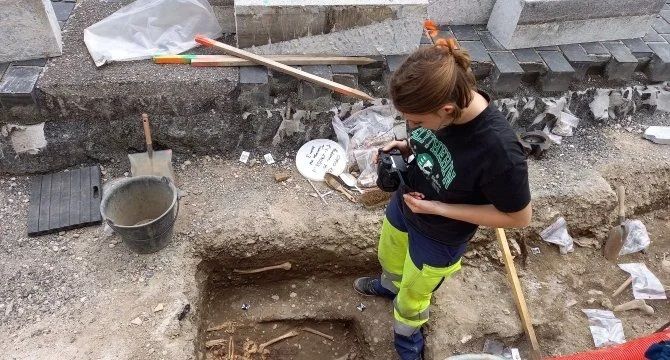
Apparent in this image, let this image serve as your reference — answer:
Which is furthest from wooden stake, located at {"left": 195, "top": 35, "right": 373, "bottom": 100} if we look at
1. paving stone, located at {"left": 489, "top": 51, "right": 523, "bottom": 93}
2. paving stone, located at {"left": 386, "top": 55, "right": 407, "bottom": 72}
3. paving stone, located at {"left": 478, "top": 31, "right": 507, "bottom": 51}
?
paving stone, located at {"left": 478, "top": 31, "right": 507, "bottom": 51}

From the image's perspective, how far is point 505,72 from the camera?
400 centimetres

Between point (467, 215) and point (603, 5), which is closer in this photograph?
point (467, 215)

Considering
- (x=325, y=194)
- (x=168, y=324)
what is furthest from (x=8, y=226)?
(x=325, y=194)

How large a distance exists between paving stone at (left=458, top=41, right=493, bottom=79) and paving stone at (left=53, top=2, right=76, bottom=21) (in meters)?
3.32

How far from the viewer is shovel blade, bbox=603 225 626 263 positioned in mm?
3889

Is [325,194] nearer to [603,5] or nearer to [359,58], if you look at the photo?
[359,58]

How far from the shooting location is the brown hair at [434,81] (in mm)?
1805

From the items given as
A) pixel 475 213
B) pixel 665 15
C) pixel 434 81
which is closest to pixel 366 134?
pixel 475 213

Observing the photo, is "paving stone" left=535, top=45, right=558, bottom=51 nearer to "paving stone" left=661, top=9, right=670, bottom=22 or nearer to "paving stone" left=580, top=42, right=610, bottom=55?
"paving stone" left=580, top=42, right=610, bottom=55

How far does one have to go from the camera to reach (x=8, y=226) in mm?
3406

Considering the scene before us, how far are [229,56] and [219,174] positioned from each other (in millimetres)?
919

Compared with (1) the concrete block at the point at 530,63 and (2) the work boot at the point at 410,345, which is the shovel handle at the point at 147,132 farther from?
(1) the concrete block at the point at 530,63

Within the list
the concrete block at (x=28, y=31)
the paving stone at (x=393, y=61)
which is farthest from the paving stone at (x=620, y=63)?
the concrete block at (x=28, y=31)

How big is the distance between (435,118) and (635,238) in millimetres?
3030
